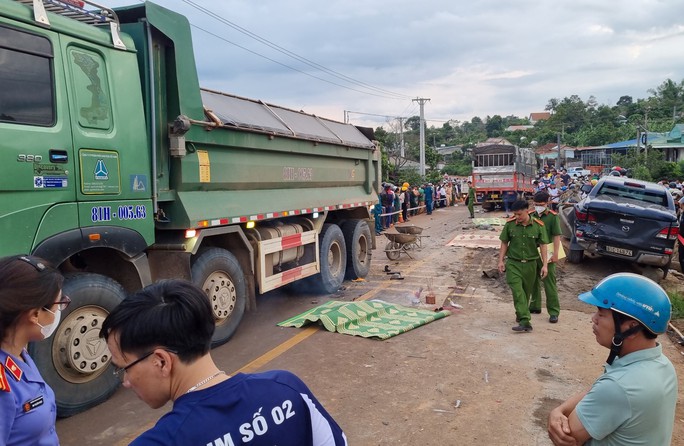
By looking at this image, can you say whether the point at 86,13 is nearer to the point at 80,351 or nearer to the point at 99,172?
the point at 99,172

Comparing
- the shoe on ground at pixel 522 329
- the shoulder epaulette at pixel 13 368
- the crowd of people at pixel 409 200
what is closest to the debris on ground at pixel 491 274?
the shoe on ground at pixel 522 329

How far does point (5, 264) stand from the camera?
2.06m

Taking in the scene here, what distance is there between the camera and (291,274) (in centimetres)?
777

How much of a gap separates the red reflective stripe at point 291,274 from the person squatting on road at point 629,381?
5.69 meters

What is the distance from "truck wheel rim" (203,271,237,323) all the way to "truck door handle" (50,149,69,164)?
221 cm

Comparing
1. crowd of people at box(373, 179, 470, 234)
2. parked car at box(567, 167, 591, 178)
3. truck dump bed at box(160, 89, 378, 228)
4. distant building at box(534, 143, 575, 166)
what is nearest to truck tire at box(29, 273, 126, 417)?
truck dump bed at box(160, 89, 378, 228)

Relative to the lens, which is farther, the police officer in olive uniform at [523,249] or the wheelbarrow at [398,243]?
the wheelbarrow at [398,243]

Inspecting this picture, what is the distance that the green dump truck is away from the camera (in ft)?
12.9

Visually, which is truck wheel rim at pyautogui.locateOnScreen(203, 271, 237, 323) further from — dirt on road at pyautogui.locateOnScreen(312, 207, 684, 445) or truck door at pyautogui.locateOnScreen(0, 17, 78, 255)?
truck door at pyautogui.locateOnScreen(0, 17, 78, 255)

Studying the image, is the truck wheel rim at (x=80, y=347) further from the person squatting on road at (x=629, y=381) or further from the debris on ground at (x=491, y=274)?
the debris on ground at (x=491, y=274)

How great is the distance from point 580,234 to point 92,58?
9107 mm

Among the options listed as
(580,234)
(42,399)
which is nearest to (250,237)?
(42,399)

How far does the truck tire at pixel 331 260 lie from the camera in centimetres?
898

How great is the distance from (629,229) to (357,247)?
5085 mm
